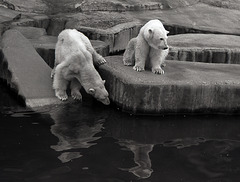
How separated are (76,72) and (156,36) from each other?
160 cm

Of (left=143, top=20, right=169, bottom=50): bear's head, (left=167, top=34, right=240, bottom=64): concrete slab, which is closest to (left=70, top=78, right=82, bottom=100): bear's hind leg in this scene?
(left=143, top=20, right=169, bottom=50): bear's head

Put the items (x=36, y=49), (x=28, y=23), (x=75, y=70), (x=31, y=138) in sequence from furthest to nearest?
(x=28, y=23) < (x=36, y=49) < (x=75, y=70) < (x=31, y=138)

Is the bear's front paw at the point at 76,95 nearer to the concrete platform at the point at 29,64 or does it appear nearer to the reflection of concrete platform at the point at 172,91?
the concrete platform at the point at 29,64

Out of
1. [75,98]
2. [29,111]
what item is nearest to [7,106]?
[29,111]

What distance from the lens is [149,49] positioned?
7738 mm

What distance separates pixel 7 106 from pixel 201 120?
134 inches

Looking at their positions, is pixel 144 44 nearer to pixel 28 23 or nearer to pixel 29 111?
pixel 29 111

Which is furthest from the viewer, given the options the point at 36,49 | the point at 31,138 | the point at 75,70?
the point at 36,49

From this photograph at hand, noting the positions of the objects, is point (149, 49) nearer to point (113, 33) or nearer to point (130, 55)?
point (130, 55)

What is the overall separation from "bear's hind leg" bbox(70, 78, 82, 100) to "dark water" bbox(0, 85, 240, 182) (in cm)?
19

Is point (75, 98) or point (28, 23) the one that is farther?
point (28, 23)

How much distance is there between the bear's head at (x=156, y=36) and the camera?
716cm

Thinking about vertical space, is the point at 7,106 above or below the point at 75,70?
below

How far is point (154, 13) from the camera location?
551 inches
